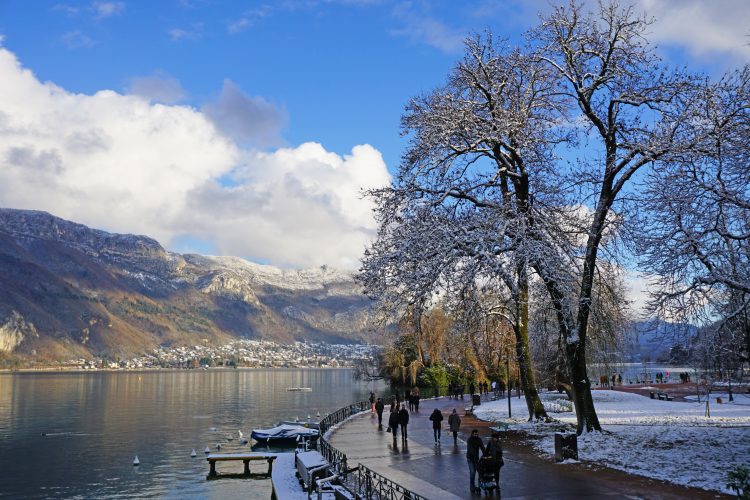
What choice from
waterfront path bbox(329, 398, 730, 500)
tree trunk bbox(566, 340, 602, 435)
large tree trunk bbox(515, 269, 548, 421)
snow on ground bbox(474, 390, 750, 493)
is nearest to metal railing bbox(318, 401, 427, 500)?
waterfront path bbox(329, 398, 730, 500)

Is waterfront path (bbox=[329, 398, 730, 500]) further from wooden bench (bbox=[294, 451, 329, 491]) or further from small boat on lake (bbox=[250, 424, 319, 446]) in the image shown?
small boat on lake (bbox=[250, 424, 319, 446])

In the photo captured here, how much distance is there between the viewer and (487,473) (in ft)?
55.2

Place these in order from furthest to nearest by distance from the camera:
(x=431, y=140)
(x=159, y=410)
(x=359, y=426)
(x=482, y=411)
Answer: (x=159, y=410), (x=482, y=411), (x=359, y=426), (x=431, y=140)

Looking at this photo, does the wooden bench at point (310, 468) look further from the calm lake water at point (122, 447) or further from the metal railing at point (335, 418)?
the calm lake water at point (122, 447)

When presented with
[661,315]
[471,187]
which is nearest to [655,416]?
[661,315]

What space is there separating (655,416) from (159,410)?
7035 cm

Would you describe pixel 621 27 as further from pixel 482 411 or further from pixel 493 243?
pixel 482 411

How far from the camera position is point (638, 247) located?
66.5ft

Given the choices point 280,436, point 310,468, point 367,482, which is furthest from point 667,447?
point 280,436

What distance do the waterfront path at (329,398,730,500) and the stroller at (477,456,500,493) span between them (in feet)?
1.14

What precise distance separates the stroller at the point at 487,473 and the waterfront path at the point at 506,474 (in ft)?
1.14

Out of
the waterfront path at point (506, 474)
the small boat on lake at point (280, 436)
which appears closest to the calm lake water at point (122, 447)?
the small boat on lake at point (280, 436)

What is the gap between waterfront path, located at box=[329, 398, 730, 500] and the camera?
1648 cm

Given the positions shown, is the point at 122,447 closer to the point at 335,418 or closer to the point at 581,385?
the point at 335,418
